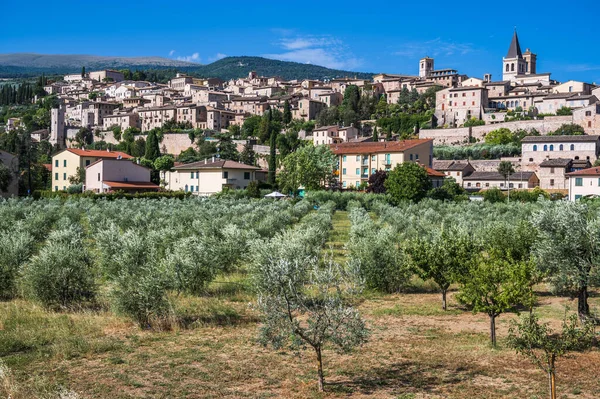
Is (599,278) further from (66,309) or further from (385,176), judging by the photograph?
(385,176)

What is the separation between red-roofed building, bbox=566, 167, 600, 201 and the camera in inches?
2354

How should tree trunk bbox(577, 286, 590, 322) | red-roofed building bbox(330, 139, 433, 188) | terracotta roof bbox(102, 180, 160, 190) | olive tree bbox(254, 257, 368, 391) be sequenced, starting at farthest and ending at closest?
red-roofed building bbox(330, 139, 433, 188) < terracotta roof bbox(102, 180, 160, 190) < tree trunk bbox(577, 286, 590, 322) < olive tree bbox(254, 257, 368, 391)

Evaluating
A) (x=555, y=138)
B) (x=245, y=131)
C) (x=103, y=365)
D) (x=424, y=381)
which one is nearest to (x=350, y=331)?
(x=424, y=381)

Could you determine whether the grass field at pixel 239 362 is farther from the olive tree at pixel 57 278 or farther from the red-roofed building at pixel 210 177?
the red-roofed building at pixel 210 177

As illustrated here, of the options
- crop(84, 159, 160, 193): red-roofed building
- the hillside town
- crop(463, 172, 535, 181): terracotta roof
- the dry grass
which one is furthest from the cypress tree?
the dry grass

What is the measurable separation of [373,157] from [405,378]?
6311cm

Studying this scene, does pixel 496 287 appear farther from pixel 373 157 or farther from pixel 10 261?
pixel 373 157

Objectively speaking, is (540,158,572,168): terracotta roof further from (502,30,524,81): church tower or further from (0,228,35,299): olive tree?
(502,30,524,81): church tower

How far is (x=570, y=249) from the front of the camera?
546 inches

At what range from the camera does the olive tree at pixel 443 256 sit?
1633 centimetres

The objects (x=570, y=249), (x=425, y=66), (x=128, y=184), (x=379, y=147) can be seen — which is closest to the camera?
(x=570, y=249)

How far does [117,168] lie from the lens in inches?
2520

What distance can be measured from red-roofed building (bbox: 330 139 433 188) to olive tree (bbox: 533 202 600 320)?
56134 mm

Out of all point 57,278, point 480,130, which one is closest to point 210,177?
point 57,278
